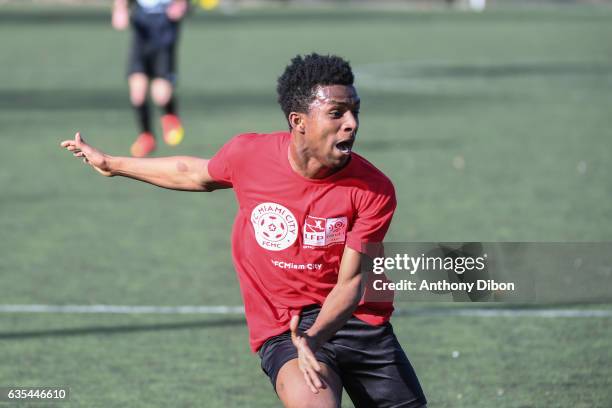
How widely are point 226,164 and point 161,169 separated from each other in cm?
34

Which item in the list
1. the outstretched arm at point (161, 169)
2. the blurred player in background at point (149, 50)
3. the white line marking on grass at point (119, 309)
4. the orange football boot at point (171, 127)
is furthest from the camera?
the orange football boot at point (171, 127)

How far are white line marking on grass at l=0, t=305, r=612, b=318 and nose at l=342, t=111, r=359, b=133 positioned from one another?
3892 millimetres

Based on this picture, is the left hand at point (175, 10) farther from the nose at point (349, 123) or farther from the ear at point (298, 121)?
the nose at point (349, 123)

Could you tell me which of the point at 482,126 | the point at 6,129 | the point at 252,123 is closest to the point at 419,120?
the point at 482,126

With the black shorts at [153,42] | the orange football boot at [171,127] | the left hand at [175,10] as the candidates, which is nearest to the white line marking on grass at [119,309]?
the black shorts at [153,42]

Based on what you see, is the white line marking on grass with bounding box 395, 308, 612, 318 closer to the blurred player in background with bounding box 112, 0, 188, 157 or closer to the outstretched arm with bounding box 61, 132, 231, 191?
the outstretched arm with bounding box 61, 132, 231, 191

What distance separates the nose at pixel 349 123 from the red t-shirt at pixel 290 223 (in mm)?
248

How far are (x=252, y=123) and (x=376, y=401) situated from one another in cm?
1421

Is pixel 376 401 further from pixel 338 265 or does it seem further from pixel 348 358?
pixel 338 265

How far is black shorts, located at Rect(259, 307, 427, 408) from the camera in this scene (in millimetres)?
5301

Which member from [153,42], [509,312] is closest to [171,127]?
[153,42]

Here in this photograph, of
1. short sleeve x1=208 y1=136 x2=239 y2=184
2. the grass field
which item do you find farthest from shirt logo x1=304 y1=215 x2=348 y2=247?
the grass field

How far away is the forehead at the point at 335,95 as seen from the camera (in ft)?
16.7

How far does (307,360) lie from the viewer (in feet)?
15.5
